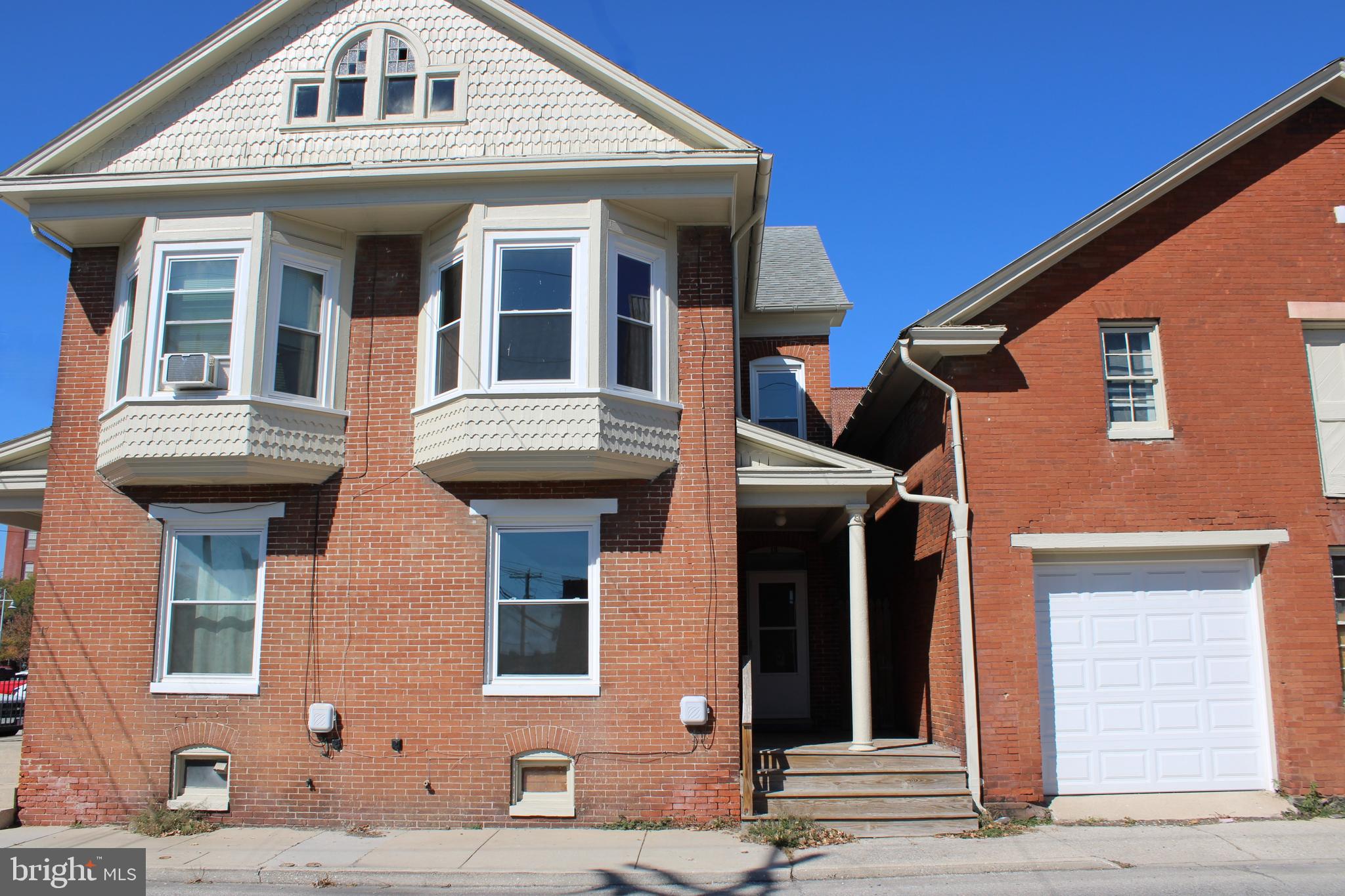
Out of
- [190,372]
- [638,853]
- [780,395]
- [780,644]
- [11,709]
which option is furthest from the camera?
[11,709]

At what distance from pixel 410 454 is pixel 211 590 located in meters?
2.67

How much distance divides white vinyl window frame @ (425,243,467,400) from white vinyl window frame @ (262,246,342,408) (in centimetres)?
108

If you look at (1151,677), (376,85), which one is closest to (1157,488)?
(1151,677)

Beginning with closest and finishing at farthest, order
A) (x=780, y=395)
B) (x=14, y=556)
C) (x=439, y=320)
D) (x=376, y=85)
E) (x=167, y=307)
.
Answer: (x=167, y=307)
(x=439, y=320)
(x=376, y=85)
(x=780, y=395)
(x=14, y=556)


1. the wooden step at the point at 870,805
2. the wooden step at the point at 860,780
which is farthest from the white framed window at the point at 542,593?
the wooden step at the point at 870,805

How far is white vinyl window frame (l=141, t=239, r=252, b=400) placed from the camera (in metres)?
10.5

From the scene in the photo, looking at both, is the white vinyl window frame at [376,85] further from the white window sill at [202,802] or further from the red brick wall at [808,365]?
the white window sill at [202,802]

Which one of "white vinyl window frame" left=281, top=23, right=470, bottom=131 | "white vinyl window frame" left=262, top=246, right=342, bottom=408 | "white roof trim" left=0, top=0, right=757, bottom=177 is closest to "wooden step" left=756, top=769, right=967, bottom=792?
"white vinyl window frame" left=262, top=246, right=342, bottom=408

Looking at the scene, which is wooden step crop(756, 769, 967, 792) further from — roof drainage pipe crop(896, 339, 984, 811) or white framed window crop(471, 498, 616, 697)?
white framed window crop(471, 498, 616, 697)

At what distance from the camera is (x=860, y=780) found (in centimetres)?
1015

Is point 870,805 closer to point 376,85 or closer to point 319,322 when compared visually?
point 319,322

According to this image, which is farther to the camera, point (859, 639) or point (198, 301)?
point (198, 301)

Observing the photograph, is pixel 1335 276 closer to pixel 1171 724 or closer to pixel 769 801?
pixel 1171 724

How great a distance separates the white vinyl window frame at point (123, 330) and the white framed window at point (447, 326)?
326cm
